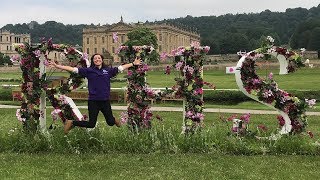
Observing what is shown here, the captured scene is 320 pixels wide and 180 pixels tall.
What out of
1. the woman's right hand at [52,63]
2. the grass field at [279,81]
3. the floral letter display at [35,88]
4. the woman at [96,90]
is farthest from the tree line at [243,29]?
the woman at [96,90]

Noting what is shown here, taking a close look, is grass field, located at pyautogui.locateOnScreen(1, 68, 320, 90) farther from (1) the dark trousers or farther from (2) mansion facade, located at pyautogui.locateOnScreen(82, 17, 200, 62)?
(2) mansion facade, located at pyautogui.locateOnScreen(82, 17, 200, 62)

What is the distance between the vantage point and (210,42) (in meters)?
111

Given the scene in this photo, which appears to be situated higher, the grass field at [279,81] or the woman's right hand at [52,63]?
the woman's right hand at [52,63]

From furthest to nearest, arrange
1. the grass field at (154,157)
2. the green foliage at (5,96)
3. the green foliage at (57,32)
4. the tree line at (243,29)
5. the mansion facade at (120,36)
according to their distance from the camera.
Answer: the green foliage at (57,32)
the tree line at (243,29)
the mansion facade at (120,36)
the green foliage at (5,96)
the grass field at (154,157)

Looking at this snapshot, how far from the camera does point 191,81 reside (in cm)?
896

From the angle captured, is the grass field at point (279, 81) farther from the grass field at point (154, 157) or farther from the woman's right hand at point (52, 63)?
the woman's right hand at point (52, 63)

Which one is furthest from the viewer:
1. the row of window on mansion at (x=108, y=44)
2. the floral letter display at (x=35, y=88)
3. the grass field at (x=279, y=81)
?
the row of window on mansion at (x=108, y=44)

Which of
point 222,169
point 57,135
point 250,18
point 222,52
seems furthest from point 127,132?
point 250,18

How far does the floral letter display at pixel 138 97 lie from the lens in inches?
354

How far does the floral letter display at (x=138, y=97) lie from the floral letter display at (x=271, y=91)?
1782 mm

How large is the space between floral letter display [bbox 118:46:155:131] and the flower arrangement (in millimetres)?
620

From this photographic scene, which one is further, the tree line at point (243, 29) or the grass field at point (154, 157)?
the tree line at point (243, 29)

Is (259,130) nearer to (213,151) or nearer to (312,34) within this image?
(213,151)

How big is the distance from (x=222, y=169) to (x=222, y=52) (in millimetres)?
104228
